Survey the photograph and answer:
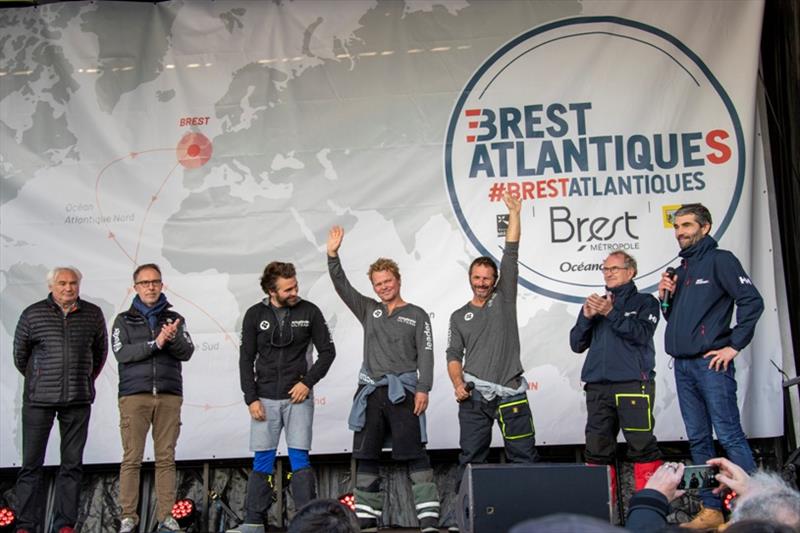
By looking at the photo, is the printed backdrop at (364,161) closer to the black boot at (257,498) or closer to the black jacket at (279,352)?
the black jacket at (279,352)

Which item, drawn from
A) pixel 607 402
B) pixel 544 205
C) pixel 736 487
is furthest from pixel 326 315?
pixel 736 487

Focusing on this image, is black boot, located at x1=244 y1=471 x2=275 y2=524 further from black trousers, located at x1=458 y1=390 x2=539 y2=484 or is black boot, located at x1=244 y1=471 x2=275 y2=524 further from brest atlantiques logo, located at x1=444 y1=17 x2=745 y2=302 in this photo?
brest atlantiques logo, located at x1=444 y1=17 x2=745 y2=302

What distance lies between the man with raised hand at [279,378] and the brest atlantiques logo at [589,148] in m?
1.46

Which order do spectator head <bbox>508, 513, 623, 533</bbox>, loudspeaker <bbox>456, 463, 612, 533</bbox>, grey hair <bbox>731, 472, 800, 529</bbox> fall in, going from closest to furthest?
spectator head <bbox>508, 513, 623, 533</bbox>
grey hair <bbox>731, 472, 800, 529</bbox>
loudspeaker <bbox>456, 463, 612, 533</bbox>

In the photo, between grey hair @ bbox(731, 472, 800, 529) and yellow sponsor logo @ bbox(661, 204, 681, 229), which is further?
yellow sponsor logo @ bbox(661, 204, 681, 229)

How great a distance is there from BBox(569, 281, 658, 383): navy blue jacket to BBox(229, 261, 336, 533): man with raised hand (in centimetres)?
147

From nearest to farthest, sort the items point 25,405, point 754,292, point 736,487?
point 736,487 < point 754,292 < point 25,405

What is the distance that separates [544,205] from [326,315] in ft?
5.29

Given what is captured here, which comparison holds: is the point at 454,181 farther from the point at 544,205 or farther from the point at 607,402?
the point at 607,402

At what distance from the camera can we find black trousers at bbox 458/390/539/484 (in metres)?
5.03

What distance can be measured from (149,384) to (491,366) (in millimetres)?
1921

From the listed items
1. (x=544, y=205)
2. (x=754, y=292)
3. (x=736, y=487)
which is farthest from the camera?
(x=544, y=205)

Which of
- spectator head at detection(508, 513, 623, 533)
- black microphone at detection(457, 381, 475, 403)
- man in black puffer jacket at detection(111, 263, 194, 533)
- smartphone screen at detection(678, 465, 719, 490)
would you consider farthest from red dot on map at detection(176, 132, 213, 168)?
spectator head at detection(508, 513, 623, 533)

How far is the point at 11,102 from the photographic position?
6.64 meters
